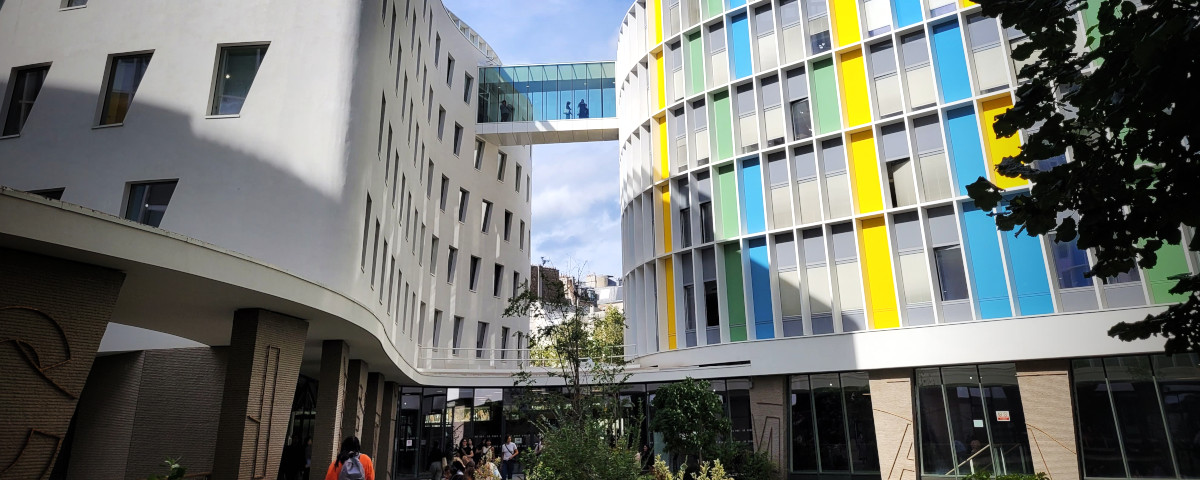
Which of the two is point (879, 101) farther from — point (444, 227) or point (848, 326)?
point (444, 227)

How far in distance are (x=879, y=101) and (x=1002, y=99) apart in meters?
3.65

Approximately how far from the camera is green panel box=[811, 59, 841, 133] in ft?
84.9

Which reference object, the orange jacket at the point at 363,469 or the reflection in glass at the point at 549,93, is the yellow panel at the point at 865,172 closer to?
the reflection in glass at the point at 549,93

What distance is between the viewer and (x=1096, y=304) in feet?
68.7

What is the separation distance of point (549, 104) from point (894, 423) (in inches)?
976

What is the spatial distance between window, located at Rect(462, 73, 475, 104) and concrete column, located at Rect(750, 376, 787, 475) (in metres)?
21.7

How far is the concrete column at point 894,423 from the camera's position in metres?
22.6

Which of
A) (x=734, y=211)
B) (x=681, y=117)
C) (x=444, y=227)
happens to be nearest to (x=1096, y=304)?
(x=734, y=211)

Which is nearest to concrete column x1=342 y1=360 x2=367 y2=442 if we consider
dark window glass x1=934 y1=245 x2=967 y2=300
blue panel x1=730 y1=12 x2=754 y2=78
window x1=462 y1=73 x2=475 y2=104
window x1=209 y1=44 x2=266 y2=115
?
window x1=209 y1=44 x2=266 y2=115

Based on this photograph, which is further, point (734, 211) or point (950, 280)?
point (734, 211)

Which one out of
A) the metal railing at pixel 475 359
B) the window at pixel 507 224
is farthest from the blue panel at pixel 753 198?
the window at pixel 507 224

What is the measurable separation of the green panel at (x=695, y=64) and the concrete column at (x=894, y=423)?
500 inches

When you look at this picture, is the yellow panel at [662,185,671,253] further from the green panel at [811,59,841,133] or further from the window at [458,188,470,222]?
the window at [458,188,470,222]

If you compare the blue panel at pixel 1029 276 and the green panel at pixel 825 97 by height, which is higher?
the green panel at pixel 825 97
